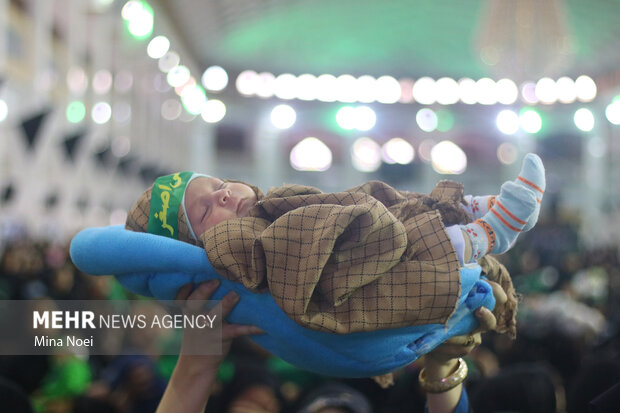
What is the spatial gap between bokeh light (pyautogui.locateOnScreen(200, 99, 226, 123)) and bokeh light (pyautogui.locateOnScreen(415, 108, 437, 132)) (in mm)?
6633

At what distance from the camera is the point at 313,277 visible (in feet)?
2.89

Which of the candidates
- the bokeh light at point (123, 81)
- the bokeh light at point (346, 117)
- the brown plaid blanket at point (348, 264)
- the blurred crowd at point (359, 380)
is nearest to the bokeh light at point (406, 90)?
the bokeh light at point (346, 117)

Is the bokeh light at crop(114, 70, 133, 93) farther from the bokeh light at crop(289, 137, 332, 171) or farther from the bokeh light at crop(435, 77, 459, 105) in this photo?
the bokeh light at crop(435, 77, 459, 105)

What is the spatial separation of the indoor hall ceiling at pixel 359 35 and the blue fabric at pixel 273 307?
10.7 metres

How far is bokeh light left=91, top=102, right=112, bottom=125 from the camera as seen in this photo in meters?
10.9

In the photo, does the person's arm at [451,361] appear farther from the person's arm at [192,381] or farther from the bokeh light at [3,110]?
the bokeh light at [3,110]

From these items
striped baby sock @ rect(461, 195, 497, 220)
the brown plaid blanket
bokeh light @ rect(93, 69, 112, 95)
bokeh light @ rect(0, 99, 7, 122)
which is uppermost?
bokeh light @ rect(93, 69, 112, 95)

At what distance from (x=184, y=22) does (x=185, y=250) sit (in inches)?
578

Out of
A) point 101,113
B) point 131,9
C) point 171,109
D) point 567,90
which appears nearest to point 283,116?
point 171,109

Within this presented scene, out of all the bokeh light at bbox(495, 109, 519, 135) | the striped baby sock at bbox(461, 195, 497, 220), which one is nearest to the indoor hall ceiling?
the bokeh light at bbox(495, 109, 519, 135)

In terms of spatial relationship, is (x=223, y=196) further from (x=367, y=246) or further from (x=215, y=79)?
(x=215, y=79)

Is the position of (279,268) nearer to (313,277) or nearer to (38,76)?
(313,277)

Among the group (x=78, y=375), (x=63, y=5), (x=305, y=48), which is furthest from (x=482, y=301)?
(x=305, y=48)

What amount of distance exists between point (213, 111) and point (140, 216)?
17.9 m
